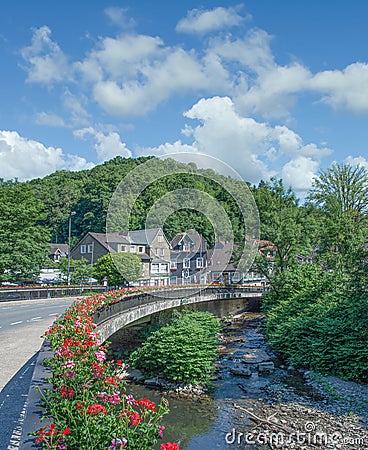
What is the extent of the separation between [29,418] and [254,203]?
32.3 meters

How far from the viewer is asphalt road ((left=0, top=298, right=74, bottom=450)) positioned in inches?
247

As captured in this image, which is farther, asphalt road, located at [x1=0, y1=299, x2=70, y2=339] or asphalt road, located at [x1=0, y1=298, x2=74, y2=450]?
asphalt road, located at [x1=0, y1=299, x2=70, y2=339]

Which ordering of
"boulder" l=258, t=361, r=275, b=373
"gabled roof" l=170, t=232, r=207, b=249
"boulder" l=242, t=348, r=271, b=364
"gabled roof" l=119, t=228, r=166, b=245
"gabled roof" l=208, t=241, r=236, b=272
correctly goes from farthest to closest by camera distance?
"gabled roof" l=170, t=232, r=207, b=249, "gabled roof" l=208, t=241, r=236, b=272, "gabled roof" l=119, t=228, r=166, b=245, "boulder" l=242, t=348, r=271, b=364, "boulder" l=258, t=361, r=275, b=373

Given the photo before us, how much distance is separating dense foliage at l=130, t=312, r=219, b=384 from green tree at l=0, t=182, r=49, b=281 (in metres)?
18.9

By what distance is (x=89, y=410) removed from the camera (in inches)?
165

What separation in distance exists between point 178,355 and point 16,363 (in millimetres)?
9293

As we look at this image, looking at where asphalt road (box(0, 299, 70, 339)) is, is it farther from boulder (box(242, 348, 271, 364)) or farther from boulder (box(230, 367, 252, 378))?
boulder (box(242, 348, 271, 364))

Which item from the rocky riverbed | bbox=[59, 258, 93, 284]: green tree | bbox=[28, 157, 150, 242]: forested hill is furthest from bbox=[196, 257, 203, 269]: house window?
the rocky riverbed

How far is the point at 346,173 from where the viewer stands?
3509 cm

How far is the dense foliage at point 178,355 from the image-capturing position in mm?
17328

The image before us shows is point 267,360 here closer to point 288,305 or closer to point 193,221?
point 288,305

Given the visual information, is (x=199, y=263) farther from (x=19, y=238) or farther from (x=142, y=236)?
(x=19, y=238)

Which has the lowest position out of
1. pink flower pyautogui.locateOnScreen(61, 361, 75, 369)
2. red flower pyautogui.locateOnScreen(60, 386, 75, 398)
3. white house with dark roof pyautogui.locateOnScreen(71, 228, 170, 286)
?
red flower pyautogui.locateOnScreen(60, 386, 75, 398)

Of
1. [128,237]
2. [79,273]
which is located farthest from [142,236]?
[79,273]
